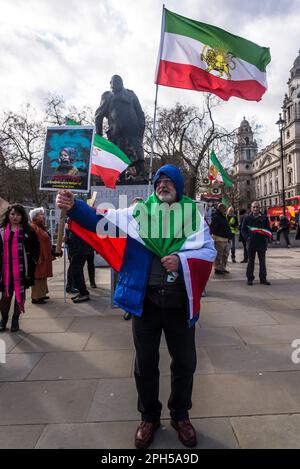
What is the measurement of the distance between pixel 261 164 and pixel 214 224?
337 ft

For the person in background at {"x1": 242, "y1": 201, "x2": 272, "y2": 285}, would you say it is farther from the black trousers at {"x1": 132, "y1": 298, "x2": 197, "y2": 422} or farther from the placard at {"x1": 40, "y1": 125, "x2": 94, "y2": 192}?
the black trousers at {"x1": 132, "y1": 298, "x2": 197, "y2": 422}

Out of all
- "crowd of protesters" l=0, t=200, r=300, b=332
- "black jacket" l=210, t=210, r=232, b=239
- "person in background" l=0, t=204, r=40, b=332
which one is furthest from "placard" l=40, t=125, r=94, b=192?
"black jacket" l=210, t=210, r=232, b=239

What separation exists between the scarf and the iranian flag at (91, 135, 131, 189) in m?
2.51

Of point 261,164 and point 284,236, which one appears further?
point 261,164

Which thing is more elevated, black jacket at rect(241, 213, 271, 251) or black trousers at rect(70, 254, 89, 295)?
black jacket at rect(241, 213, 271, 251)

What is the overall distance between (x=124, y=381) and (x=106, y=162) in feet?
15.6

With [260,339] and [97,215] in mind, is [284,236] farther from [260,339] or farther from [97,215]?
[97,215]

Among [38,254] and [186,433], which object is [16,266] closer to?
[38,254]

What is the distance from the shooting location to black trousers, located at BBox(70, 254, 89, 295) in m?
6.90

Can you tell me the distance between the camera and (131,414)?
2891 mm

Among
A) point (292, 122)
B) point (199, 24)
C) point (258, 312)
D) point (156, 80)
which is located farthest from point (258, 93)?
point (292, 122)

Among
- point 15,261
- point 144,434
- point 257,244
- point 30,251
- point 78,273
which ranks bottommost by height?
point 144,434

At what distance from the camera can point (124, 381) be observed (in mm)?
3477

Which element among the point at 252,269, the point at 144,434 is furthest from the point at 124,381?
the point at 252,269
